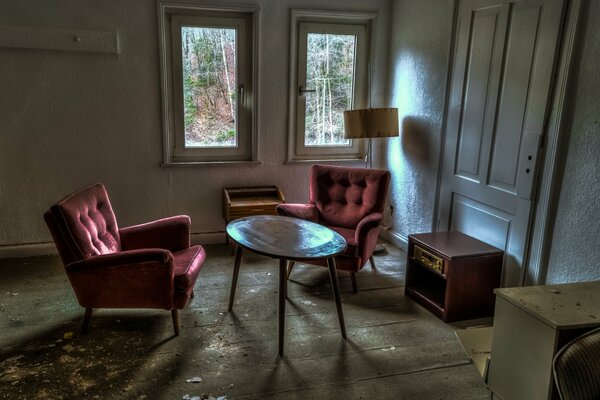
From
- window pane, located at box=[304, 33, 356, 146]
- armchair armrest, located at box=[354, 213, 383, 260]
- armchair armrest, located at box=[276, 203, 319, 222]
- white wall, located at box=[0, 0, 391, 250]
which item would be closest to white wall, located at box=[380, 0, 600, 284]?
window pane, located at box=[304, 33, 356, 146]

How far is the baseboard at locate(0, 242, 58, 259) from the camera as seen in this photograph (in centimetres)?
378

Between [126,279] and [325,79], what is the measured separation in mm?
2537

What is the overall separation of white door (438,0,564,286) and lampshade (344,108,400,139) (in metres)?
0.48

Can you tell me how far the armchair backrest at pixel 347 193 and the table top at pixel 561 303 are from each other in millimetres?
1658

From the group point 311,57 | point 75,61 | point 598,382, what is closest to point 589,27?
point 598,382

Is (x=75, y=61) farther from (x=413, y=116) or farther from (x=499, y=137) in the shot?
(x=499, y=137)

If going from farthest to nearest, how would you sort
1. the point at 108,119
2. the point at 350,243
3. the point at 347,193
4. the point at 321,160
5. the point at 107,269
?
the point at 321,160 < the point at 108,119 < the point at 347,193 < the point at 350,243 < the point at 107,269

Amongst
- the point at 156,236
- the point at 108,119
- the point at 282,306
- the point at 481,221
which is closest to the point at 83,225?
the point at 156,236

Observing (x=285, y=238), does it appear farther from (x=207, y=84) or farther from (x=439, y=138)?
(x=207, y=84)

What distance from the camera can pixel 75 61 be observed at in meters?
3.62

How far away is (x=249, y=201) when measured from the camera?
4023 mm

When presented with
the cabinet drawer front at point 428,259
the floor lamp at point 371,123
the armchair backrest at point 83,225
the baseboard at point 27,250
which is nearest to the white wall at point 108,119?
the baseboard at point 27,250

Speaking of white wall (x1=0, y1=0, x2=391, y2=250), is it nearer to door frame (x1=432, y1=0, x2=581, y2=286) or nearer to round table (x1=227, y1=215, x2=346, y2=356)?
round table (x1=227, y1=215, x2=346, y2=356)

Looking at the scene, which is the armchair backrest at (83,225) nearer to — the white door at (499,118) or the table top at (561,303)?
the table top at (561,303)
